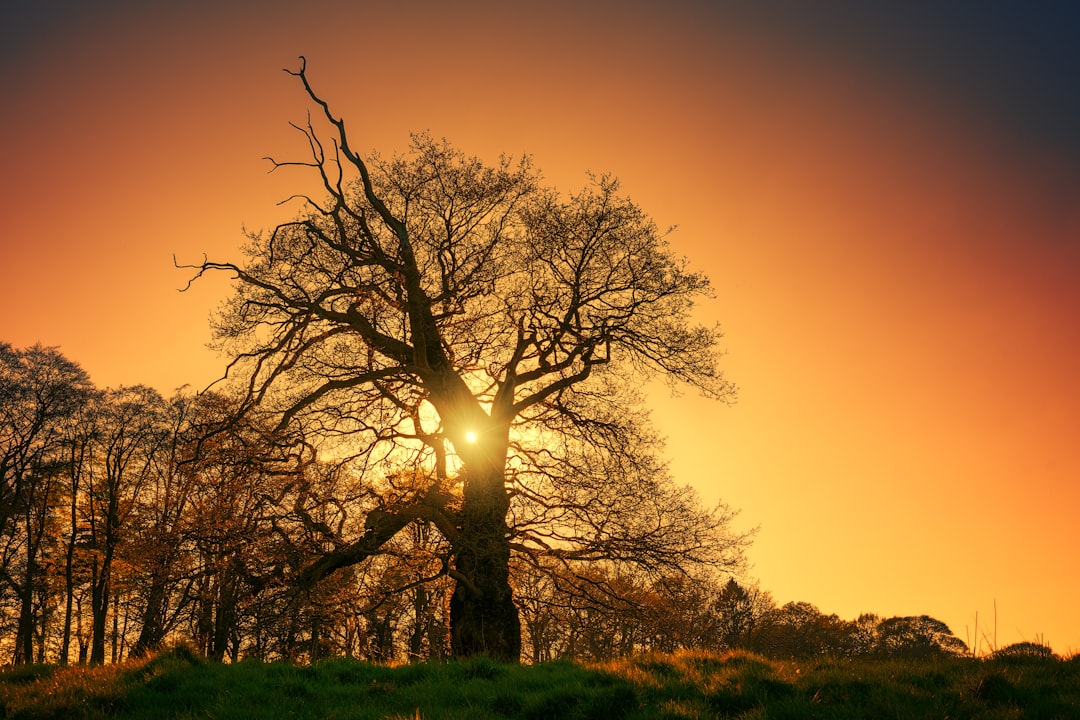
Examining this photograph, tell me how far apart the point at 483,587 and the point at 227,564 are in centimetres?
522

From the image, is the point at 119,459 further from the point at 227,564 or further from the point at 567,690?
the point at 567,690

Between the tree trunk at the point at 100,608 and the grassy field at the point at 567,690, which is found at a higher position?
the grassy field at the point at 567,690

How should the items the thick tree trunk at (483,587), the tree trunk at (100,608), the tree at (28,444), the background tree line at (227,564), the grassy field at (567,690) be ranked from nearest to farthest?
the grassy field at (567,690)
the background tree line at (227,564)
the thick tree trunk at (483,587)
the tree trunk at (100,608)
the tree at (28,444)

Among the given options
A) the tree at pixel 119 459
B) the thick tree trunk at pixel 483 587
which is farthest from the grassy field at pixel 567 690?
the tree at pixel 119 459

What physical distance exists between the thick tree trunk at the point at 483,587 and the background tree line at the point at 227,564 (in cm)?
63

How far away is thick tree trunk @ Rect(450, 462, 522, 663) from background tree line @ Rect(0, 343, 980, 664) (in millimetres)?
632

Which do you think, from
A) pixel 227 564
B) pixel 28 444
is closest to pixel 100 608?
pixel 28 444

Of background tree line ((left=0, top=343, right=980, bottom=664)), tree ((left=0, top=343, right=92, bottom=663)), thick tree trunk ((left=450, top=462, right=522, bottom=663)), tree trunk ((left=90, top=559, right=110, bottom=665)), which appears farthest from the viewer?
tree ((left=0, top=343, right=92, bottom=663))

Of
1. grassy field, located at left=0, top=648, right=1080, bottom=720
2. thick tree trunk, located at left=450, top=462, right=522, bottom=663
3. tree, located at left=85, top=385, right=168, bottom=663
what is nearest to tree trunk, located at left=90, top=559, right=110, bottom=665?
tree, located at left=85, top=385, right=168, bottom=663

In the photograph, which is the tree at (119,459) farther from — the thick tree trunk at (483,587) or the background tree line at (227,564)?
the thick tree trunk at (483,587)

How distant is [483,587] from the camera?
14.9 meters

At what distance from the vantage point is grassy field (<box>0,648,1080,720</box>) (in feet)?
21.5

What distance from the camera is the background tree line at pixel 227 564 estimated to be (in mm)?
14078

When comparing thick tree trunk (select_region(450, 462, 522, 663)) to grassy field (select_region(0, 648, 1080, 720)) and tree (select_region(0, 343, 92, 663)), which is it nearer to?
grassy field (select_region(0, 648, 1080, 720))
